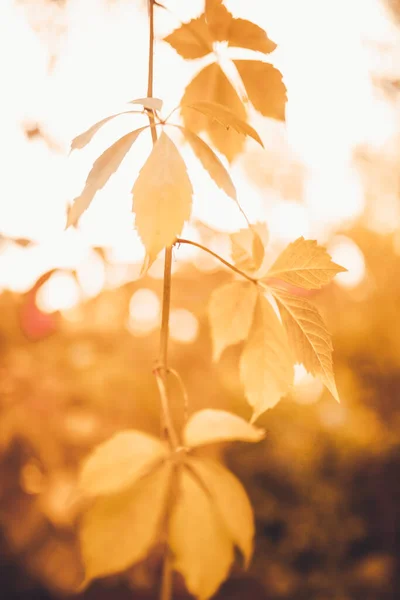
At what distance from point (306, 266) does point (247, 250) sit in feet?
0.27

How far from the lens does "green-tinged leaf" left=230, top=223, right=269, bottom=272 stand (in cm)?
53

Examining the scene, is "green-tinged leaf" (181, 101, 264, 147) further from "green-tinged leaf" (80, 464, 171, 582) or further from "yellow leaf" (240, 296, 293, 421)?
"green-tinged leaf" (80, 464, 171, 582)

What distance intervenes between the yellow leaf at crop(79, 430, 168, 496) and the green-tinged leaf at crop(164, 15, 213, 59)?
420mm

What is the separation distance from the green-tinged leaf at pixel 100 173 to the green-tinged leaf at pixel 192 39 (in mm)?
215

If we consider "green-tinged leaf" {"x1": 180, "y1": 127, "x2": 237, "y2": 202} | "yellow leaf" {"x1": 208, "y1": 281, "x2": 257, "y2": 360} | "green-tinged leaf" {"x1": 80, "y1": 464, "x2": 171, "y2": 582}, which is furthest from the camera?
"yellow leaf" {"x1": 208, "y1": 281, "x2": 257, "y2": 360}

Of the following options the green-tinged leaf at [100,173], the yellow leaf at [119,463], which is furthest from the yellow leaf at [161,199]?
the yellow leaf at [119,463]

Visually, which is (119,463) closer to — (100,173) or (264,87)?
(100,173)

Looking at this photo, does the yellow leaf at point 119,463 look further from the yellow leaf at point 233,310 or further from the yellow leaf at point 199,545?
the yellow leaf at point 233,310

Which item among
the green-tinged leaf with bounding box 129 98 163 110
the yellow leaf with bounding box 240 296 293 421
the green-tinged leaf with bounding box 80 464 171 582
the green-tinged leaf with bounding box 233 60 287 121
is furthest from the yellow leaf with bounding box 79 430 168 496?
the green-tinged leaf with bounding box 233 60 287 121

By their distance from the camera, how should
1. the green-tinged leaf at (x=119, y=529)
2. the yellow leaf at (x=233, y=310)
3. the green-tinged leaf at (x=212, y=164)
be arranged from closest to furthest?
the green-tinged leaf at (x=119, y=529) < the green-tinged leaf at (x=212, y=164) < the yellow leaf at (x=233, y=310)

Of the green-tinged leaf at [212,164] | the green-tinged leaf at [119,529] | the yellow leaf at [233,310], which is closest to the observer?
the green-tinged leaf at [119,529]

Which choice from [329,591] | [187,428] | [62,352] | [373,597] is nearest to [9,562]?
[62,352]

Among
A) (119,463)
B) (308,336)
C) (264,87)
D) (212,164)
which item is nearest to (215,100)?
(264,87)

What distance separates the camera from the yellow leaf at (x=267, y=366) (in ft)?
1.59
